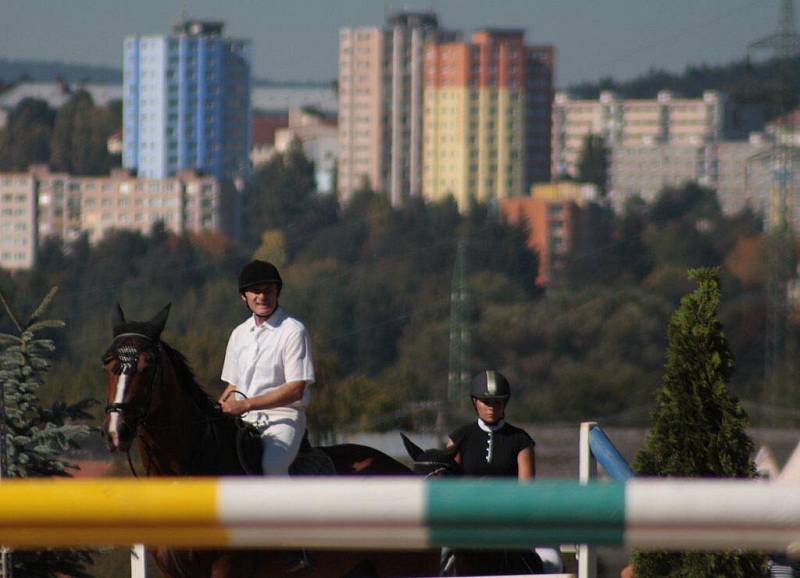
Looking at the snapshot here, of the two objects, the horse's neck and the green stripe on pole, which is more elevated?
the green stripe on pole

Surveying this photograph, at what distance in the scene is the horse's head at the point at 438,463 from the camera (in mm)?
5926

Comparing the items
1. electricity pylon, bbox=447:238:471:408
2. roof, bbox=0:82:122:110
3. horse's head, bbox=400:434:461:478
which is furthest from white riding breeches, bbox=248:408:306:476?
roof, bbox=0:82:122:110

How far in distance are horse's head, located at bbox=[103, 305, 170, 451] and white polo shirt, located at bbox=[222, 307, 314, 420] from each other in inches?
16.0

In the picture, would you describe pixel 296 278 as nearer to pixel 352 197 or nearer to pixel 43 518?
pixel 352 197

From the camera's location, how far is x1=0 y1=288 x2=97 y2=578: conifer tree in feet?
25.2

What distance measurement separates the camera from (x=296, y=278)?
9044 centimetres

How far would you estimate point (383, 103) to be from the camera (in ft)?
446

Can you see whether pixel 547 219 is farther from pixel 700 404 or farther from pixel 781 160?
pixel 700 404

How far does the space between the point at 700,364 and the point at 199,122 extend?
13166cm

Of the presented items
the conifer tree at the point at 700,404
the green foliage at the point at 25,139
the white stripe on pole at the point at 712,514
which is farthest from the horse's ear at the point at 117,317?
the green foliage at the point at 25,139

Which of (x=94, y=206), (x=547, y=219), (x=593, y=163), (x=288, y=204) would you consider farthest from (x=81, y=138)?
(x=593, y=163)

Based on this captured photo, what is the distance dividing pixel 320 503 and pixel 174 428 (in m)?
Result: 4.32

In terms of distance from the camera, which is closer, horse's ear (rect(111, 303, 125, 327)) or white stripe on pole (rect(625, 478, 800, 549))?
white stripe on pole (rect(625, 478, 800, 549))

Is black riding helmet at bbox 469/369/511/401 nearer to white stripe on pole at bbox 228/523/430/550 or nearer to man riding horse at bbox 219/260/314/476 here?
man riding horse at bbox 219/260/314/476
